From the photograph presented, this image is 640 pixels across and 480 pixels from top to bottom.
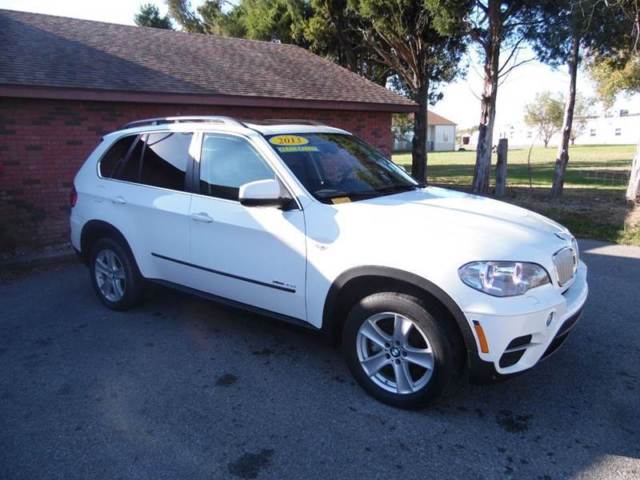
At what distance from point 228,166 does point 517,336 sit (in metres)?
2.46

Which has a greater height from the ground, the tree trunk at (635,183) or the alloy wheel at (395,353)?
the tree trunk at (635,183)

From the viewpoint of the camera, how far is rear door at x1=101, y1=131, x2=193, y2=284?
14.0 feet

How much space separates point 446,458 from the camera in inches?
109

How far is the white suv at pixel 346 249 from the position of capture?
113 inches

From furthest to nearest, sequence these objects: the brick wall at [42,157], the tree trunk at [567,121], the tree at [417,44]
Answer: the tree at [417,44] → the tree trunk at [567,121] → the brick wall at [42,157]

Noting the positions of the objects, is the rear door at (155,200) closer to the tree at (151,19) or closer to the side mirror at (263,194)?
the side mirror at (263,194)

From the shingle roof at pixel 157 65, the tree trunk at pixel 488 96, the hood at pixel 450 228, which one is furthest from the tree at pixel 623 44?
the hood at pixel 450 228

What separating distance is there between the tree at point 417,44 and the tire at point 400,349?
10.7m

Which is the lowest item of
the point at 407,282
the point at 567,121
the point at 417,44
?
the point at 407,282

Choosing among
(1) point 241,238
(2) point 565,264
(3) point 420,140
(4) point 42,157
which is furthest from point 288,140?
(3) point 420,140

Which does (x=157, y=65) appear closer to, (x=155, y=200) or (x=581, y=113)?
(x=155, y=200)

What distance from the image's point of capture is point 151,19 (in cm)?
2894

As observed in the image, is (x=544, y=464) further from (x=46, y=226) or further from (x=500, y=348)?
(x=46, y=226)

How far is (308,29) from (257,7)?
368cm
